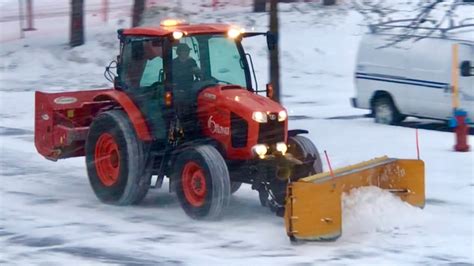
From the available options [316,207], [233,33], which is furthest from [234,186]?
[316,207]

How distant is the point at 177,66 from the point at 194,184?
1.37 metres

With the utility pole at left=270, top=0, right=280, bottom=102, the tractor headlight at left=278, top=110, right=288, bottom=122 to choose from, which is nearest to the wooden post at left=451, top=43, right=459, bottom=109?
the utility pole at left=270, top=0, right=280, bottom=102

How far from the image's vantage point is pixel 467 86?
19.3 meters

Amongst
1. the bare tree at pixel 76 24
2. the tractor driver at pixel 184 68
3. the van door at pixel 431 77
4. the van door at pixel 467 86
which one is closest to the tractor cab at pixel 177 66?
the tractor driver at pixel 184 68

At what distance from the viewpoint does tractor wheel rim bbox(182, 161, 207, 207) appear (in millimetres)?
11203

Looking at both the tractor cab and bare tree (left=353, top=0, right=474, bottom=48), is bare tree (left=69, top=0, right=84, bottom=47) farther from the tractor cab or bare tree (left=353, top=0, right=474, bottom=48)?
the tractor cab

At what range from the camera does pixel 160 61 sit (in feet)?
38.9

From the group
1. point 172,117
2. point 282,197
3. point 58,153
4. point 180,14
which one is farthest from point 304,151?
point 180,14

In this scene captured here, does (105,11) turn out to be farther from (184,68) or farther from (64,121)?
(184,68)

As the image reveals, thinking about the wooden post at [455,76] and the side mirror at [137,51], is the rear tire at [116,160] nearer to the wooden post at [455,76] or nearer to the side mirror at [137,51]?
the side mirror at [137,51]

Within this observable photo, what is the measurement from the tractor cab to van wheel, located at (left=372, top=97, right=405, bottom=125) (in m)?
8.70

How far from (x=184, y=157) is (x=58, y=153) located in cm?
213

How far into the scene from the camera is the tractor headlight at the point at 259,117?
11.1 meters

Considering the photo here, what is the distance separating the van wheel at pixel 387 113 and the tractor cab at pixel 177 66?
8.70 meters
